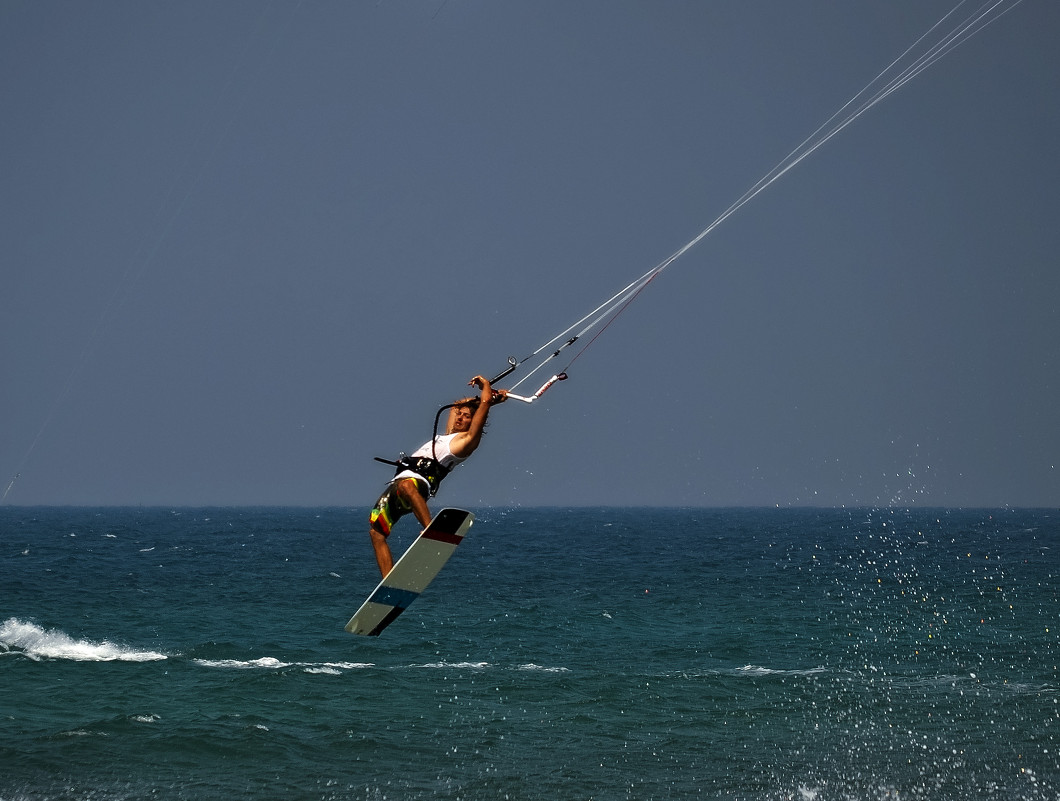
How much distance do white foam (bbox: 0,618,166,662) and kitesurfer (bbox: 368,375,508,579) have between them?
21.8m

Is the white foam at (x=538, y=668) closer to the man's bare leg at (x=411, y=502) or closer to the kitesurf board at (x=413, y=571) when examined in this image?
the kitesurf board at (x=413, y=571)

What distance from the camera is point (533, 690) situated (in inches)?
1097

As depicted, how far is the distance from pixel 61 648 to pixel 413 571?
2411cm

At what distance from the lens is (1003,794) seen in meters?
19.2

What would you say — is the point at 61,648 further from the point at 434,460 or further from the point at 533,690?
the point at 434,460

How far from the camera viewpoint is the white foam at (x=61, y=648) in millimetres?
31469

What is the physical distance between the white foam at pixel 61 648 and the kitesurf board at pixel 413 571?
21121 millimetres

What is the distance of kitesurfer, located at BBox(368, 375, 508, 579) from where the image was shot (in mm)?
11633

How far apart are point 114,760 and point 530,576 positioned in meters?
37.1

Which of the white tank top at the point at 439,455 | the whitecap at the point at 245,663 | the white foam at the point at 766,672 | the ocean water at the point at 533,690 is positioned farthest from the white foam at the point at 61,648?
the white tank top at the point at 439,455

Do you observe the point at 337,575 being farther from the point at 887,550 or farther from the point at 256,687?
the point at 887,550

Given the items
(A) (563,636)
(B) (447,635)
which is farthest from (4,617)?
(A) (563,636)

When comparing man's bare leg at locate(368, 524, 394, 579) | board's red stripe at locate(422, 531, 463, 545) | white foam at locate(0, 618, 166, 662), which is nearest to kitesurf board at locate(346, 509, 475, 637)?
board's red stripe at locate(422, 531, 463, 545)

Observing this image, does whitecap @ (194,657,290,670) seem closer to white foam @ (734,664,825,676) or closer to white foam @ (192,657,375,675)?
white foam @ (192,657,375,675)
